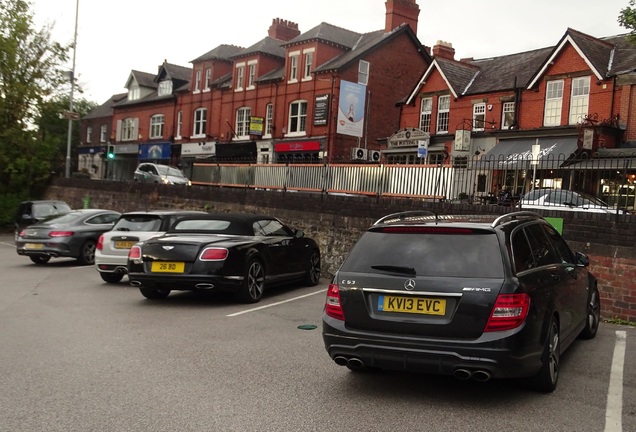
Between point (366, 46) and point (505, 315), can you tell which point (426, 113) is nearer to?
point (366, 46)

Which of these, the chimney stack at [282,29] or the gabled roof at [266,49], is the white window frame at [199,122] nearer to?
the gabled roof at [266,49]

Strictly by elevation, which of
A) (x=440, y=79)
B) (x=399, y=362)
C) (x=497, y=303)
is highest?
(x=440, y=79)

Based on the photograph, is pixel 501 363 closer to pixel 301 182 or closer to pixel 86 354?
pixel 86 354

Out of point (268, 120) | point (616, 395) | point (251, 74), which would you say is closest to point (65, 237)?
point (616, 395)

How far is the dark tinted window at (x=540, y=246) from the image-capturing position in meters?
5.46

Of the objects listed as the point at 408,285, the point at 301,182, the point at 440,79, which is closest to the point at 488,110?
the point at 440,79

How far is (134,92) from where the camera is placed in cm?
5444

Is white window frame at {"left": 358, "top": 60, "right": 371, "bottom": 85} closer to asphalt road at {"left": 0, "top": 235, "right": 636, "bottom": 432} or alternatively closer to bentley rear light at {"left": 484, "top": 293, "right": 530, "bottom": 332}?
asphalt road at {"left": 0, "top": 235, "right": 636, "bottom": 432}

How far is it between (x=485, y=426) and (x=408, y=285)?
3.91 feet

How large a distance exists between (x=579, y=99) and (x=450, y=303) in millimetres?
24560

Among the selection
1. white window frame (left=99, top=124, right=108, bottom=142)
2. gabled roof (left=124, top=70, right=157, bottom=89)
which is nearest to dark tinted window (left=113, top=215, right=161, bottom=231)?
gabled roof (left=124, top=70, right=157, bottom=89)

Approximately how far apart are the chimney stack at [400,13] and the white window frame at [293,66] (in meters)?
6.02

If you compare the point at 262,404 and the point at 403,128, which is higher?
the point at 403,128

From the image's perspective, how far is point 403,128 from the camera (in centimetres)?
3262
